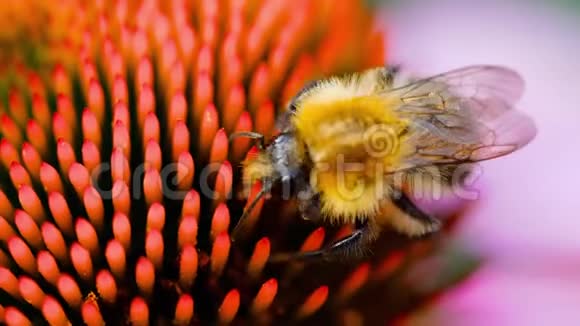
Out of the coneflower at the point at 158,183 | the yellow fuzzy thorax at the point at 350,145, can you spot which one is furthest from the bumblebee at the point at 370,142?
the coneflower at the point at 158,183

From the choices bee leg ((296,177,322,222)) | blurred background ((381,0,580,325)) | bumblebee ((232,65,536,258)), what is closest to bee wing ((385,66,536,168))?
bumblebee ((232,65,536,258))

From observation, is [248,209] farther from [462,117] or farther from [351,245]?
[462,117]

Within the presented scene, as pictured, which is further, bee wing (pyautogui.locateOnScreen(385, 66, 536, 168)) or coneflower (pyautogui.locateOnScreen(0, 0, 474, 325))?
coneflower (pyautogui.locateOnScreen(0, 0, 474, 325))

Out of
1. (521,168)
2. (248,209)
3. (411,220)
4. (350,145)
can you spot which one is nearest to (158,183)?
(248,209)

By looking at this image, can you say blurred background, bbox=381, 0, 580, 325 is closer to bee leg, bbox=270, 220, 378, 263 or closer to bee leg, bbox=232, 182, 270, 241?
bee leg, bbox=270, 220, 378, 263

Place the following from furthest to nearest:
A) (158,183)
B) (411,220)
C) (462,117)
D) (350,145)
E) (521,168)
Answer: (521,168)
(411,220)
(158,183)
(462,117)
(350,145)

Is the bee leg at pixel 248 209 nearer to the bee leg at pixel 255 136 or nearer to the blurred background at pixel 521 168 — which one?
the bee leg at pixel 255 136

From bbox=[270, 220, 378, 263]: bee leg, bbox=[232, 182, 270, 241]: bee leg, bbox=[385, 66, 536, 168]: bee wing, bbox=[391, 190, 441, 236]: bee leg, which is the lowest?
bbox=[270, 220, 378, 263]: bee leg
